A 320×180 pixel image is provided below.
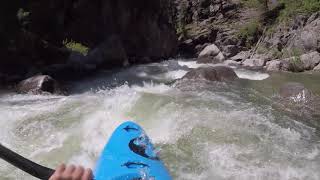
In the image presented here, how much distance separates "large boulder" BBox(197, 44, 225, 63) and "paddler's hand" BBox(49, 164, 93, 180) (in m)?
14.7

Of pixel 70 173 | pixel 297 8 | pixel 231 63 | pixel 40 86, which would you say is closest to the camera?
pixel 70 173

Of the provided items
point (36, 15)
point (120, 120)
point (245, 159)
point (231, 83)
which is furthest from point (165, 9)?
point (245, 159)

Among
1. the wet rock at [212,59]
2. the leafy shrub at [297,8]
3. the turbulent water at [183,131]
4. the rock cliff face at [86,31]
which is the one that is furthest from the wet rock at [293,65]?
the turbulent water at [183,131]

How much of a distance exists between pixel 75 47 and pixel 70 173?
12.9m

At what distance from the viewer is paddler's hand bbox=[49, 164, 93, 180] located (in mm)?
1381

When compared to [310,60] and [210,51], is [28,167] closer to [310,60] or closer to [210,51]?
[310,60]

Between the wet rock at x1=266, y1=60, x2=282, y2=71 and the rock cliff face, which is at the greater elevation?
the rock cliff face

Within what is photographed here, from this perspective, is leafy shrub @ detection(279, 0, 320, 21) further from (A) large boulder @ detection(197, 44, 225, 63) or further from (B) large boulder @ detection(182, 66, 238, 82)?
(B) large boulder @ detection(182, 66, 238, 82)

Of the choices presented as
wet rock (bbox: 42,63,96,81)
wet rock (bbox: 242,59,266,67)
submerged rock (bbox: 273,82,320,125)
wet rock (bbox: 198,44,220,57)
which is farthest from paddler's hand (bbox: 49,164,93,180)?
wet rock (bbox: 198,44,220,57)

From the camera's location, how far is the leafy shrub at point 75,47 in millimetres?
13707

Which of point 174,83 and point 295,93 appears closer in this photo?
point 295,93

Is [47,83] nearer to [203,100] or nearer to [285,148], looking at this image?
[203,100]

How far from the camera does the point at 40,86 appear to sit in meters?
8.48

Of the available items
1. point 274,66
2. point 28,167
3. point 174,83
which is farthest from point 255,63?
point 28,167
